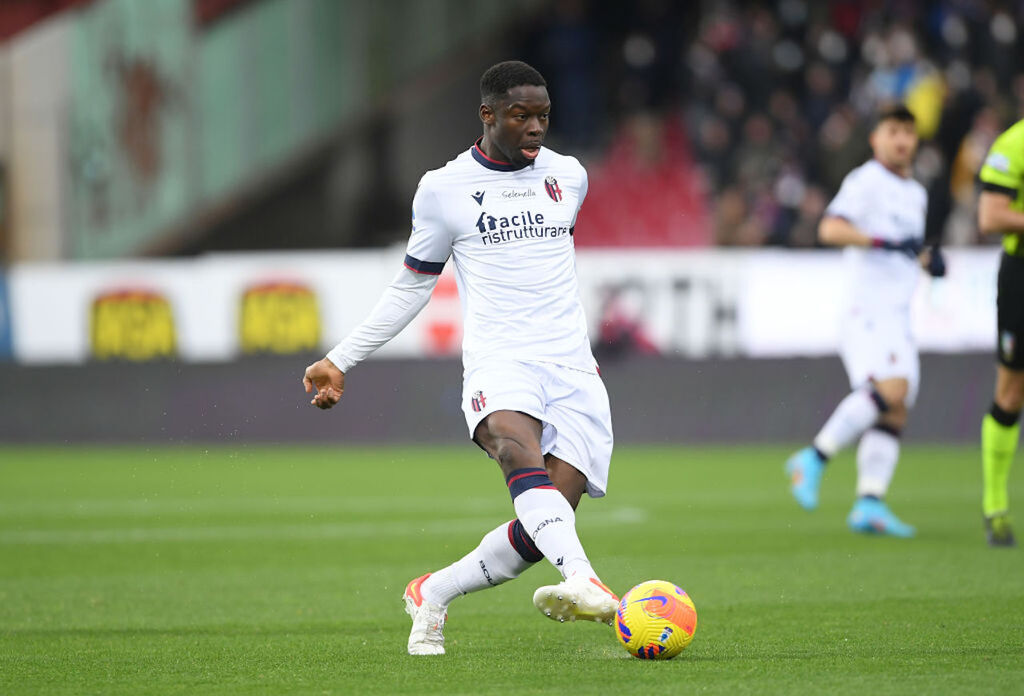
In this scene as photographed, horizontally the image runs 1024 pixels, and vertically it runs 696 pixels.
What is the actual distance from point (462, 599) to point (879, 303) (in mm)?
3875

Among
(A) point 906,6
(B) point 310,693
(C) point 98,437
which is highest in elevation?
(A) point 906,6

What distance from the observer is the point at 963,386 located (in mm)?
16172

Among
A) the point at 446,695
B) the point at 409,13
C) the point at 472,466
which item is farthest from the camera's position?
the point at 409,13

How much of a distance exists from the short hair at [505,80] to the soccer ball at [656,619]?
1779mm

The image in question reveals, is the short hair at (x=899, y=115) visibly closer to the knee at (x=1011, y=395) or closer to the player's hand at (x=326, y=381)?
the knee at (x=1011, y=395)

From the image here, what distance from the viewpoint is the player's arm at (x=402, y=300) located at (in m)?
5.77

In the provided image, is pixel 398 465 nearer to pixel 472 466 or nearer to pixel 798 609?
pixel 472 466

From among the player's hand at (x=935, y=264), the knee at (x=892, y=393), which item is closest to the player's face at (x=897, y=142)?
the player's hand at (x=935, y=264)

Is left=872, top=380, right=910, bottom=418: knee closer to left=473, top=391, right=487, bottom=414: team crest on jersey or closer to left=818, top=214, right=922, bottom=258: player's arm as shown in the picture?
left=818, top=214, right=922, bottom=258: player's arm

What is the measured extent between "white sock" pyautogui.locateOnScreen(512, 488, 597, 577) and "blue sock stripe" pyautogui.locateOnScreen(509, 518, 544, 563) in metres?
0.18

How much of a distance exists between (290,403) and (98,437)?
87.5 inches


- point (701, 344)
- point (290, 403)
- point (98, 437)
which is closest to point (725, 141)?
point (701, 344)

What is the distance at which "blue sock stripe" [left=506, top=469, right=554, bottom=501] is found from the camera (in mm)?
5465

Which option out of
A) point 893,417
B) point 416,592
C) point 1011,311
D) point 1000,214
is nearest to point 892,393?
point 893,417
